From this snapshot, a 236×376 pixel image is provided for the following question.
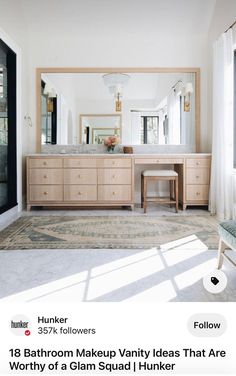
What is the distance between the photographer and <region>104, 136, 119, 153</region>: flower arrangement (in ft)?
14.2

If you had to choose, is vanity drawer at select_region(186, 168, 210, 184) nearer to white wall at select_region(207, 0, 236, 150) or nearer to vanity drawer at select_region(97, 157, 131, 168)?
white wall at select_region(207, 0, 236, 150)

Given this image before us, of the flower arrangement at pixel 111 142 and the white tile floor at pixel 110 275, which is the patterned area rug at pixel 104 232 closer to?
the white tile floor at pixel 110 275

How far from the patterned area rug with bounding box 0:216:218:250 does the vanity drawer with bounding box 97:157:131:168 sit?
0.74 meters

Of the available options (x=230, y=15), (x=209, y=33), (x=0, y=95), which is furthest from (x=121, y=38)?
(x=0, y=95)

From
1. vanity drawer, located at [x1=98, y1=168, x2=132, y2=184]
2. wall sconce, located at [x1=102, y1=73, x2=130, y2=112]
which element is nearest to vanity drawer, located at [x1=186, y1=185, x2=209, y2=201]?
vanity drawer, located at [x1=98, y1=168, x2=132, y2=184]

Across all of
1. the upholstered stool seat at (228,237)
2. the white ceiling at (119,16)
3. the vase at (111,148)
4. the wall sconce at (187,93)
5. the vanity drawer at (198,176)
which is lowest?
the upholstered stool seat at (228,237)

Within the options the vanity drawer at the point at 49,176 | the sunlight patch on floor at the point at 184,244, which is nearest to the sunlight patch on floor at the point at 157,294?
the sunlight patch on floor at the point at 184,244

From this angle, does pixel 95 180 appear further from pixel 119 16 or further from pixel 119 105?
pixel 119 16

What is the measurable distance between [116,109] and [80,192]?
4.38ft

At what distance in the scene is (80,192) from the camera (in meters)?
3.97

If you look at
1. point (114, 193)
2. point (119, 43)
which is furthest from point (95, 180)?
point (119, 43)

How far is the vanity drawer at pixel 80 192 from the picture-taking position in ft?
13.0

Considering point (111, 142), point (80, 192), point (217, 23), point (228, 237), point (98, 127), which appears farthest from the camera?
point (98, 127)

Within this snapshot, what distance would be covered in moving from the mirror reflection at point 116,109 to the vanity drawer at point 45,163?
1.83 ft
